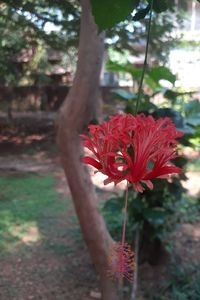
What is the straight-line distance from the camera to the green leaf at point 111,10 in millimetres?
926

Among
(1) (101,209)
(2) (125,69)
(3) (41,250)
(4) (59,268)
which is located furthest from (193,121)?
(3) (41,250)

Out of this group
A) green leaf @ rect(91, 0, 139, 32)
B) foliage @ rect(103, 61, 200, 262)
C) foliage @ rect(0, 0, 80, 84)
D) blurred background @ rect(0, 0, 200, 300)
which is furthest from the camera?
foliage @ rect(103, 61, 200, 262)

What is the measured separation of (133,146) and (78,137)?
1620mm

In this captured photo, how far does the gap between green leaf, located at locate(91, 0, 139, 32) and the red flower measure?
30 centimetres

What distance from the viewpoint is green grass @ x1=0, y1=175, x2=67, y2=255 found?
11.9 feet

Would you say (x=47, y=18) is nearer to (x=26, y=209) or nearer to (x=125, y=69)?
(x=125, y=69)

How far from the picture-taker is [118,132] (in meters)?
0.71

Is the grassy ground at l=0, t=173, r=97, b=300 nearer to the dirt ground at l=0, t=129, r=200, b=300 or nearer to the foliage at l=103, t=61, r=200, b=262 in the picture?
the dirt ground at l=0, t=129, r=200, b=300

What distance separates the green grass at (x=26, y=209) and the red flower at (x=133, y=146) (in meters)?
2.81

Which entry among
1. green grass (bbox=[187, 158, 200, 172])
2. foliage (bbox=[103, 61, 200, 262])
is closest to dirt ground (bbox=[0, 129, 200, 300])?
foliage (bbox=[103, 61, 200, 262])

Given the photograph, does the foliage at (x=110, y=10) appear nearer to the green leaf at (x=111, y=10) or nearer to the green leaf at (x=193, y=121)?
the green leaf at (x=111, y=10)

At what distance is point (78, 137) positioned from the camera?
7.67 feet

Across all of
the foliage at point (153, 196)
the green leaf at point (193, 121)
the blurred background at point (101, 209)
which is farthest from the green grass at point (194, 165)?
the green leaf at point (193, 121)

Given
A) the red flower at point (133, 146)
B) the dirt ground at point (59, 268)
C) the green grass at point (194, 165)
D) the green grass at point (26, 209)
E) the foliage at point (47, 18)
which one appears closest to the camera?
the red flower at point (133, 146)
